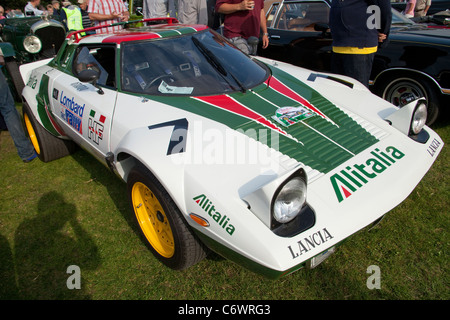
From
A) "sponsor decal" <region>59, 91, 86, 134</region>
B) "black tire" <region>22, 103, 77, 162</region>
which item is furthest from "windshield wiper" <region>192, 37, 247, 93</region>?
"black tire" <region>22, 103, 77, 162</region>

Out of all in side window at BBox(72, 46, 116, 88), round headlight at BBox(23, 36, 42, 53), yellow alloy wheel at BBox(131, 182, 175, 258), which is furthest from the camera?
round headlight at BBox(23, 36, 42, 53)

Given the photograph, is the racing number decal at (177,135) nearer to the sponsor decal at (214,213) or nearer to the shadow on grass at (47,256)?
the sponsor decal at (214,213)

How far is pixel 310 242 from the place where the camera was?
5.17ft

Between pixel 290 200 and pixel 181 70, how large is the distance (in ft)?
4.84

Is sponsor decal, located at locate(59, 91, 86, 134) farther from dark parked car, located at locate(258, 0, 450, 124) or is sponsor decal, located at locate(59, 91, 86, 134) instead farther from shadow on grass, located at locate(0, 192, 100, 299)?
dark parked car, located at locate(258, 0, 450, 124)

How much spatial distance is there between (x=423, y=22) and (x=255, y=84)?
417 centimetres

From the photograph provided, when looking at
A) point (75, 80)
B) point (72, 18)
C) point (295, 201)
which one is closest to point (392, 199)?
point (295, 201)

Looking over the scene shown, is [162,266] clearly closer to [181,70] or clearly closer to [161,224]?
[161,224]

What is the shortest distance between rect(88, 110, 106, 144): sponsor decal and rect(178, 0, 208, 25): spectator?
9.77 ft

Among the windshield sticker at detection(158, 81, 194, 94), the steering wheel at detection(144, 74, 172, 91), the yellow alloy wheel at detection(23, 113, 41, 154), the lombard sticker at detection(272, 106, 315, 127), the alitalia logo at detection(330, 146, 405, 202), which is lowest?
the yellow alloy wheel at detection(23, 113, 41, 154)

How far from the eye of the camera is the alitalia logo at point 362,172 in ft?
5.88

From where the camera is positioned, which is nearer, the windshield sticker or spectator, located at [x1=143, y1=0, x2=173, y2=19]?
the windshield sticker

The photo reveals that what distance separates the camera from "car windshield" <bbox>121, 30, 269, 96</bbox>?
2.48 metres

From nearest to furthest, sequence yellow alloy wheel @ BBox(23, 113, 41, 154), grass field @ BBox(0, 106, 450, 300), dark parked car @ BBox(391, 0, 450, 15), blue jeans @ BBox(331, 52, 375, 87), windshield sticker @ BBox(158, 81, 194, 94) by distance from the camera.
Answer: grass field @ BBox(0, 106, 450, 300) < windshield sticker @ BBox(158, 81, 194, 94) < blue jeans @ BBox(331, 52, 375, 87) < yellow alloy wheel @ BBox(23, 113, 41, 154) < dark parked car @ BBox(391, 0, 450, 15)
